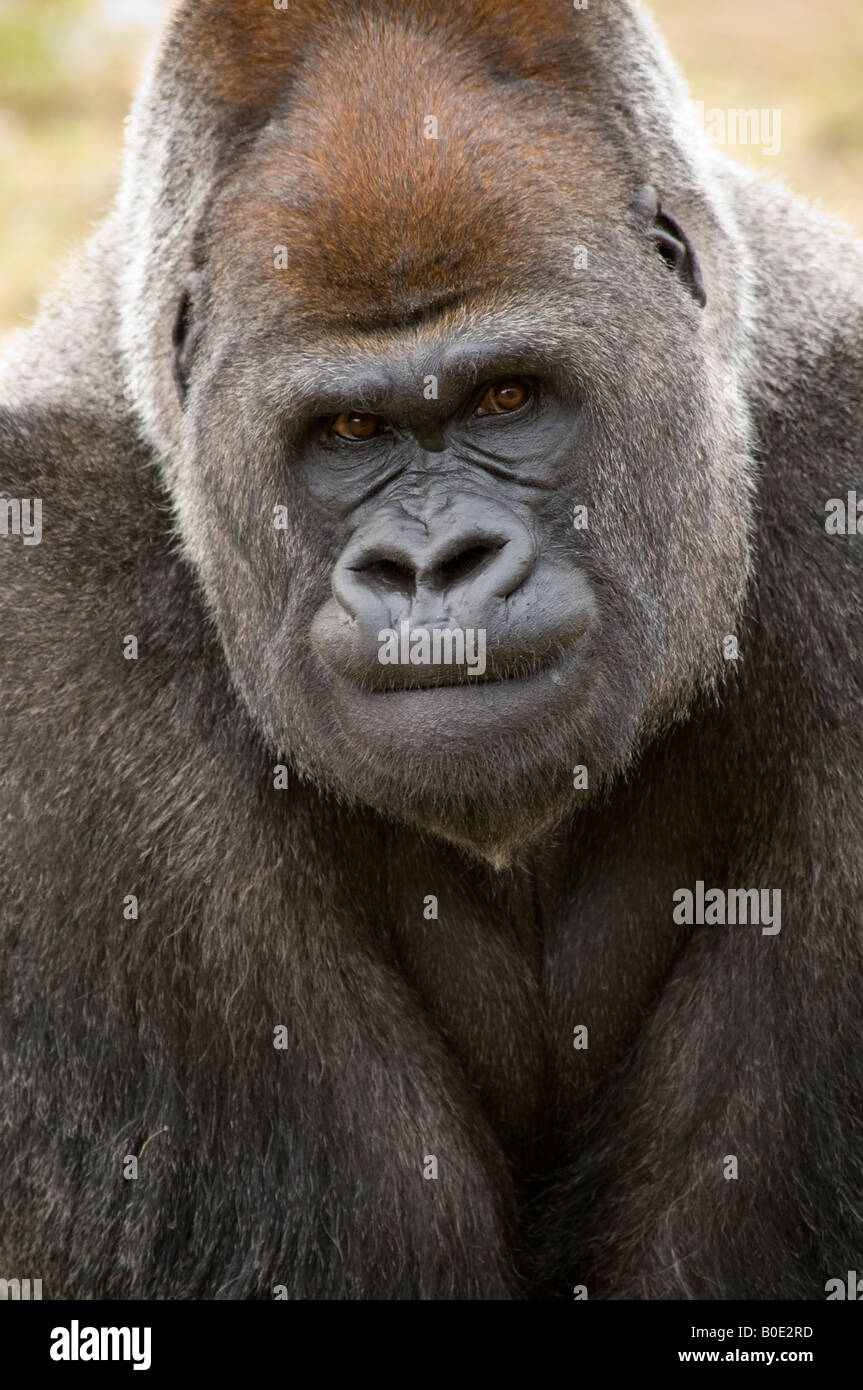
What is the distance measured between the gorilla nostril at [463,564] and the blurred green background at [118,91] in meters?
6.68

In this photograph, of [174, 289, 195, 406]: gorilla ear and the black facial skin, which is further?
[174, 289, 195, 406]: gorilla ear

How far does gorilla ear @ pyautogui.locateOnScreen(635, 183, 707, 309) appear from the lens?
4445 mm

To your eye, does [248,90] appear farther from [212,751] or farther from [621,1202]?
[621,1202]

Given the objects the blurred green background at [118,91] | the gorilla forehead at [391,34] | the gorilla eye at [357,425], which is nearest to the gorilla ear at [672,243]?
the gorilla forehead at [391,34]

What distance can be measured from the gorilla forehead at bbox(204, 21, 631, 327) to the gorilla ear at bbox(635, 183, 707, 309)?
0.09 m

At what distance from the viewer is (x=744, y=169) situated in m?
5.88

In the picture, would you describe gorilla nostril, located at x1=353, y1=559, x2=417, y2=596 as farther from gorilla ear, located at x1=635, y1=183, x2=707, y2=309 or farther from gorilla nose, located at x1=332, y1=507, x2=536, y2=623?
gorilla ear, located at x1=635, y1=183, x2=707, y2=309

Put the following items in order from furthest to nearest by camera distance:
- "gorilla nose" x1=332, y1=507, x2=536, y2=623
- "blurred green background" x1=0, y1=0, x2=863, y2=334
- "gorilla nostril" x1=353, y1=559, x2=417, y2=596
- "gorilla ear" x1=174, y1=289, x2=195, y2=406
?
1. "blurred green background" x1=0, y1=0, x2=863, y2=334
2. "gorilla ear" x1=174, y1=289, x2=195, y2=406
3. "gorilla nostril" x1=353, y1=559, x2=417, y2=596
4. "gorilla nose" x1=332, y1=507, x2=536, y2=623

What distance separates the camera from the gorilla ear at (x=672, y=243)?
4.45 meters

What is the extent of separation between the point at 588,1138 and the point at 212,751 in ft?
4.72

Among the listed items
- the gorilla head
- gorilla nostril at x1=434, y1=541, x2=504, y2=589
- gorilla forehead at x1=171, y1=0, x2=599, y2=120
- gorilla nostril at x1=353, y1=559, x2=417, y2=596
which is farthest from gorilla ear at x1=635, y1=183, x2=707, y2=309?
gorilla nostril at x1=353, y1=559, x2=417, y2=596

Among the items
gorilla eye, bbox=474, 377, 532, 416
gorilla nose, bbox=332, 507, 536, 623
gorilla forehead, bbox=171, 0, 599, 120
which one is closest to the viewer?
gorilla nose, bbox=332, 507, 536, 623

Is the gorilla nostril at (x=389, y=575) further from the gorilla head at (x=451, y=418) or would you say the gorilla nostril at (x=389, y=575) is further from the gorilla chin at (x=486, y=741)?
the gorilla chin at (x=486, y=741)

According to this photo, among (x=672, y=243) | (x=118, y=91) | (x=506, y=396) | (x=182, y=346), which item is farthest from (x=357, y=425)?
(x=118, y=91)
